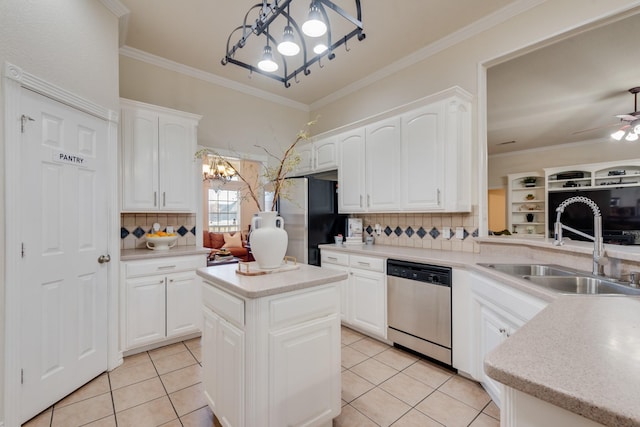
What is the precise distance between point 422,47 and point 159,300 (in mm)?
3793

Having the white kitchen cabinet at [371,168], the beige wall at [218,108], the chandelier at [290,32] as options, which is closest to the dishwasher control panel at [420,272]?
the white kitchen cabinet at [371,168]

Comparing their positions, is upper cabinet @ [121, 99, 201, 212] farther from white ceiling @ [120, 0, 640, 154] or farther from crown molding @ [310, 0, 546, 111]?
crown molding @ [310, 0, 546, 111]

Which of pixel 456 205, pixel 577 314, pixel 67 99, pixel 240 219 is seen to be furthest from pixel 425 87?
A: pixel 240 219

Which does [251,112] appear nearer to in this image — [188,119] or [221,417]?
[188,119]

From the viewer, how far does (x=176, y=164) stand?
3131 mm

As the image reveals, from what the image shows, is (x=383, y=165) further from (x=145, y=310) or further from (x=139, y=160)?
(x=145, y=310)

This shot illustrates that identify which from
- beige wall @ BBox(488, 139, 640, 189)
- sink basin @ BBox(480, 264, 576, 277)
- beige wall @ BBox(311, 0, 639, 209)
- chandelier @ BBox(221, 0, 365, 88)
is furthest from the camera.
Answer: beige wall @ BBox(488, 139, 640, 189)

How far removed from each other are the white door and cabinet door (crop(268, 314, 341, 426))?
1643 mm

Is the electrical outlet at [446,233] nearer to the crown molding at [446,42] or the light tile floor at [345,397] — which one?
the light tile floor at [345,397]

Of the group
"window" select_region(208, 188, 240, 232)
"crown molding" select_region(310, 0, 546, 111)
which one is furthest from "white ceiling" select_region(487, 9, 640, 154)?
"window" select_region(208, 188, 240, 232)

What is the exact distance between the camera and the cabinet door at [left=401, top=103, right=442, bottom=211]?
9.06ft

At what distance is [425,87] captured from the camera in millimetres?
3295

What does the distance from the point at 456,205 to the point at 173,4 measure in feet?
10.1

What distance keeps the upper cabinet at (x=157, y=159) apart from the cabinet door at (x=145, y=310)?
2.42 ft
